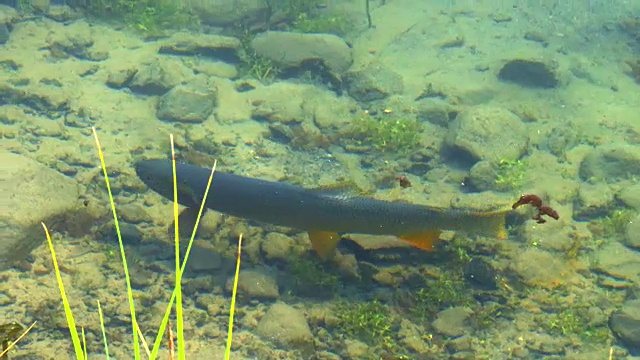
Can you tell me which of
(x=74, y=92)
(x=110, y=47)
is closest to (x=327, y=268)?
(x=74, y=92)

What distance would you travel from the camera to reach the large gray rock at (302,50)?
9.39 meters

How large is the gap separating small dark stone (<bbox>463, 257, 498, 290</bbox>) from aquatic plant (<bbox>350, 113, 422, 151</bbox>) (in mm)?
2258

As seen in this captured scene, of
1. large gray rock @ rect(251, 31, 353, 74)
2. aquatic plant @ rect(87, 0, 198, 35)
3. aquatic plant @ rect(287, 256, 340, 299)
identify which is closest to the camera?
aquatic plant @ rect(287, 256, 340, 299)

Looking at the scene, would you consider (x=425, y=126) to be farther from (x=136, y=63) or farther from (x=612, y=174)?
(x=136, y=63)

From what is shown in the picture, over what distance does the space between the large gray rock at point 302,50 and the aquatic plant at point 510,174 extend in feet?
10.2

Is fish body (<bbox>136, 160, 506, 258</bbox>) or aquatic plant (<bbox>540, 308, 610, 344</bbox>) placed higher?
fish body (<bbox>136, 160, 506, 258</bbox>)

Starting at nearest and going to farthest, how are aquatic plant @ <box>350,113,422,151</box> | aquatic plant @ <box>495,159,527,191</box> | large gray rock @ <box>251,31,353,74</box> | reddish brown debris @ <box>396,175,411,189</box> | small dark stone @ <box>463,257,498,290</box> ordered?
small dark stone @ <box>463,257,498,290</box> < reddish brown debris @ <box>396,175,411,189</box> < aquatic plant @ <box>495,159,527,191</box> < aquatic plant @ <box>350,113,422,151</box> < large gray rock @ <box>251,31,353,74</box>

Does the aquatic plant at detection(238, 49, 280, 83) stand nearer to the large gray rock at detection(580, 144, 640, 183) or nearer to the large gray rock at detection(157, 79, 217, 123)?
the large gray rock at detection(157, 79, 217, 123)

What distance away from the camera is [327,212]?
5434mm

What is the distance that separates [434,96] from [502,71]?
1.36m

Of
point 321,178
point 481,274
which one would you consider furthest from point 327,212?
point 321,178

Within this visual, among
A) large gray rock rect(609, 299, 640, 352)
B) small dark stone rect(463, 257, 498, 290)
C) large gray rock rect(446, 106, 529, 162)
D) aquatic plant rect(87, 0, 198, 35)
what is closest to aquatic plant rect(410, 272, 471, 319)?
small dark stone rect(463, 257, 498, 290)

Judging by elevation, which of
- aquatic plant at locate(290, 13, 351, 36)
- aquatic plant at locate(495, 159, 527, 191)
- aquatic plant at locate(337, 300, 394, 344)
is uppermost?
aquatic plant at locate(290, 13, 351, 36)

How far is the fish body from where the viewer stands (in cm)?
535
